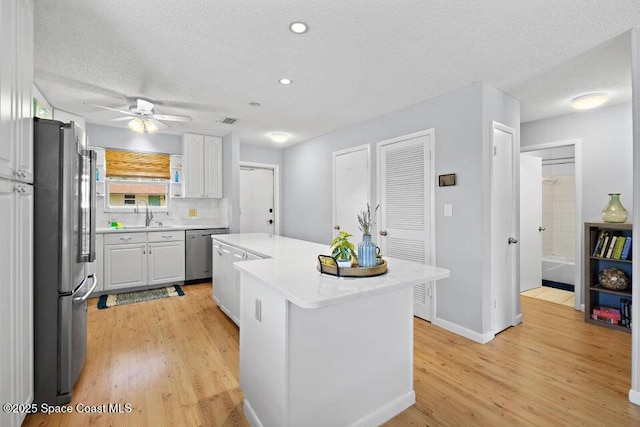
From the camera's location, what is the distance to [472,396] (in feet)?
6.48

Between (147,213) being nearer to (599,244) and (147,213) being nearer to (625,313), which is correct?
(599,244)

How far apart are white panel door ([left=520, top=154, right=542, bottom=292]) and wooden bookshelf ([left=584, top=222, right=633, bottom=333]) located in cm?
90

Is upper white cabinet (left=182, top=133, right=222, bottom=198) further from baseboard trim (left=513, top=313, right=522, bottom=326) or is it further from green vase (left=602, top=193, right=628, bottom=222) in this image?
green vase (left=602, top=193, right=628, bottom=222)

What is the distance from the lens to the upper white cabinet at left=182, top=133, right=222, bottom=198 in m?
4.87

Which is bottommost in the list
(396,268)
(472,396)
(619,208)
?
(472,396)

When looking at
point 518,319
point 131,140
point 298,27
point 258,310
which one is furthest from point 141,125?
point 518,319

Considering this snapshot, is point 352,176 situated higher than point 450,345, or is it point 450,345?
point 352,176

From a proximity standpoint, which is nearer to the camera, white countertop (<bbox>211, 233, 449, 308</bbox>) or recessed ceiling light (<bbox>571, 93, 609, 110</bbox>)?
white countertop (<bbox>211, 233, 449, 308</bbox>)

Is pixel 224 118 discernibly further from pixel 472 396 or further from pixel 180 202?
pixel 472 396

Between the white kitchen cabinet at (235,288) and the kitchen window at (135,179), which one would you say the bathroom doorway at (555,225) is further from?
the kitchen window at (135,179)

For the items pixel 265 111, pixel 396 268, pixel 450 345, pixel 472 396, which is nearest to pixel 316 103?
pixel 265 111

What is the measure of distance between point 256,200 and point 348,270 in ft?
14.7

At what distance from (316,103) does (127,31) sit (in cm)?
189

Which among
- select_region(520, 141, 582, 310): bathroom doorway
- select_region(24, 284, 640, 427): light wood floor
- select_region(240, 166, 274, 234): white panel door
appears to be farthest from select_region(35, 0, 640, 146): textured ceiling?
select_region(24, 284, 640, 427): light wood floor
